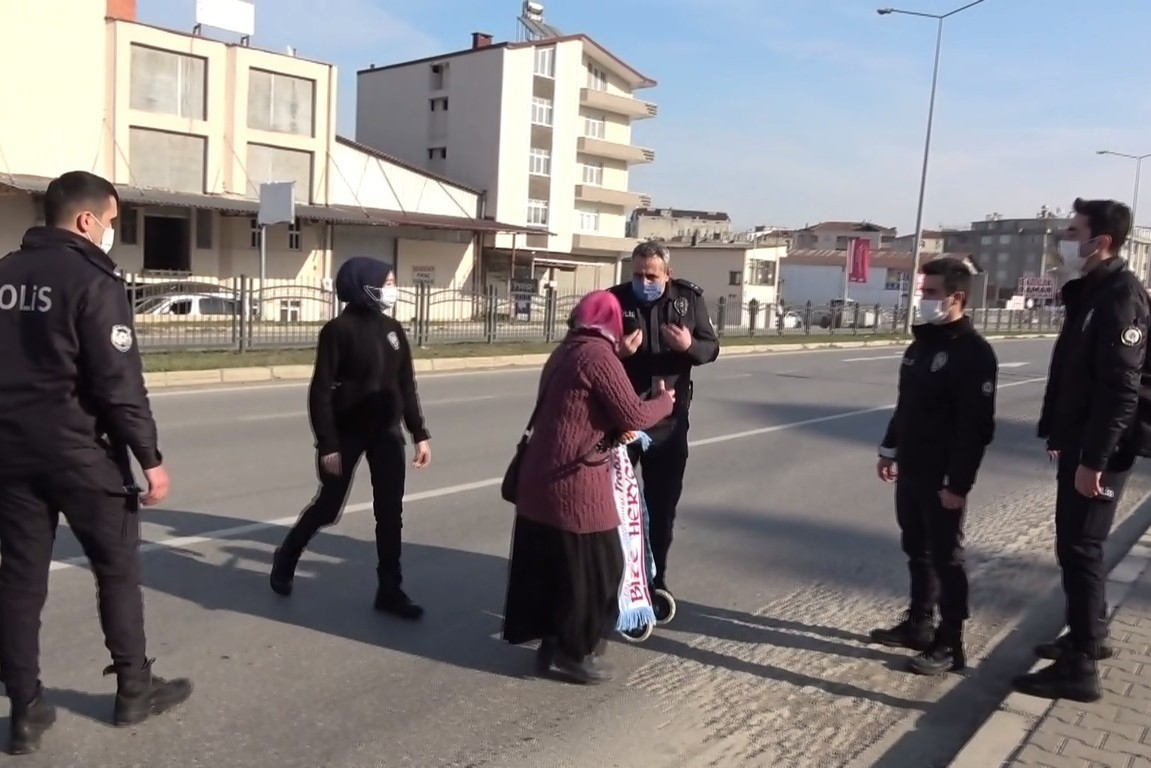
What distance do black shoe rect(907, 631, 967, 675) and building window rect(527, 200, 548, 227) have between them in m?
45.0

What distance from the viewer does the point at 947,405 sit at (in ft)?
14.7

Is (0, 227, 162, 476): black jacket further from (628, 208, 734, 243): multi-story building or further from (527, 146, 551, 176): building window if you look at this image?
(628, 208, 734, 243): multi-story building

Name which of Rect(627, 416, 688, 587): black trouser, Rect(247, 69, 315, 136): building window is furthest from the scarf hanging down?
Rect(247, 69, 315, 136): building window

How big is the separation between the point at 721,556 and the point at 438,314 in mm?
15215

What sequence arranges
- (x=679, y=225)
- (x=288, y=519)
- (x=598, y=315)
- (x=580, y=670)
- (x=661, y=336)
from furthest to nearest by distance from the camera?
(x=679, y=225) < (x=288, y=519) < (x=661, y=336) < (x=580, y=670) < (x=598, y=315)

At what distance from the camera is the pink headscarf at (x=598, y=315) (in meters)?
4.18

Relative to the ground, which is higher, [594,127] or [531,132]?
[594,127]

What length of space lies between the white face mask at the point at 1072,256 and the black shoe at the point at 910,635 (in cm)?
182

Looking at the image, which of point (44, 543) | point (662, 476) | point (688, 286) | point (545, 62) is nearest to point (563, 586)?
point (662, 476)

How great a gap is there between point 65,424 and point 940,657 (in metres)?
3.86

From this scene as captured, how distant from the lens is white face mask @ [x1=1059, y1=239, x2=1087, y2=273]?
4273 millimetres

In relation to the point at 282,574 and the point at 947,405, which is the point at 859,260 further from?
the point at 282,574

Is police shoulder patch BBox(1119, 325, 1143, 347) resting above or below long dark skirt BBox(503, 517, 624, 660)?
above

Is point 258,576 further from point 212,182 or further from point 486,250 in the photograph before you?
point 486,250
